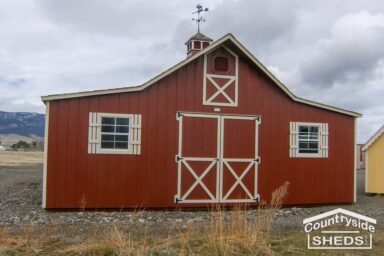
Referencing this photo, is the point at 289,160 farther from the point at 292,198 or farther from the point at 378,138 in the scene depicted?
the point at 378,138

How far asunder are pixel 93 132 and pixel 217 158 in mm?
3635

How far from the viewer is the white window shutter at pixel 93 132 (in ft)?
44.9

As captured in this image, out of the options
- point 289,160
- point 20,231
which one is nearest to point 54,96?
point 20,231

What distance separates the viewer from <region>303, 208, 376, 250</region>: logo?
8.88 meters

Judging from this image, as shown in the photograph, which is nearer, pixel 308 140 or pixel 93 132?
pixel 93 132

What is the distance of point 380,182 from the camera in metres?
19.7

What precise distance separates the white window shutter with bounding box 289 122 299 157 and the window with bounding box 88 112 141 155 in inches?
188

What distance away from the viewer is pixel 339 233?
9844 mm

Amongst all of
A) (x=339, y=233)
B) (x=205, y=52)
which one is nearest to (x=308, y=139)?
(x=205, y=52)

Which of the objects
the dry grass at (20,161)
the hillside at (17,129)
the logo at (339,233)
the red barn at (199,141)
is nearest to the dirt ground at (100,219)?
the logo at (339,233)

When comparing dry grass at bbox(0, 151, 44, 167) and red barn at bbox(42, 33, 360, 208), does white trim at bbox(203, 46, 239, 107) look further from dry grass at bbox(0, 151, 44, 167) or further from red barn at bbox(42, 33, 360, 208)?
dry grass at bbox(0, 151, 44, 167)

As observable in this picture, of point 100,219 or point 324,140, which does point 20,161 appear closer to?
point 324,140

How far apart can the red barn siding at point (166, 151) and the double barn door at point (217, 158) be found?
0.23 metres

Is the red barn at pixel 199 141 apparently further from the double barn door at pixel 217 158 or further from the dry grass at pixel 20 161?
the dry grass at pixel 20 161
